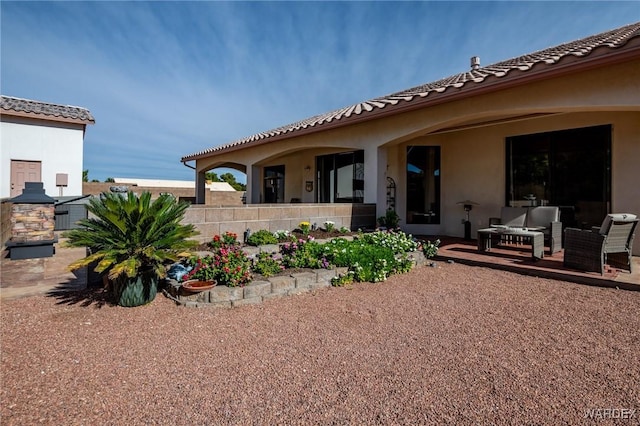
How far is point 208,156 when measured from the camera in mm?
15031

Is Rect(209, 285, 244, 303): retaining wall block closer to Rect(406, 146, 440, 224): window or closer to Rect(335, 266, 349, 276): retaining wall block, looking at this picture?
Rect(335, 266, 349, 276): retaining wall block

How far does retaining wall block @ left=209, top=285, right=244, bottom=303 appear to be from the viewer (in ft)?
12.7

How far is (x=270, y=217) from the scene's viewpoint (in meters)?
6.73

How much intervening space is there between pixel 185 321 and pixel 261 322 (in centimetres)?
83

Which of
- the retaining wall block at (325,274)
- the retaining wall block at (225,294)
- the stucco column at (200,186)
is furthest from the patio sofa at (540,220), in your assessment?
the stucco column at (200,186)

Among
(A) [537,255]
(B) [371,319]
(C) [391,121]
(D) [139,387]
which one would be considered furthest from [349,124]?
(D) [139,387]

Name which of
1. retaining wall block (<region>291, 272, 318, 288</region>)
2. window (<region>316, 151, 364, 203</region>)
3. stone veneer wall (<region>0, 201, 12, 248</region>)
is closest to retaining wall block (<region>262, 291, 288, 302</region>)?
retaining wall block (<region>291, 272, 318, 288</region>)

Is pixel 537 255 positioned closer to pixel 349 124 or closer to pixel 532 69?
pixel 532 69

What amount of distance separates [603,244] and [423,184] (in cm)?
529

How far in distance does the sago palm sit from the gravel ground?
1.99 feet

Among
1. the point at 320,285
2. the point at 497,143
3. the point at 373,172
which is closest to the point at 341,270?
the point at 320,285

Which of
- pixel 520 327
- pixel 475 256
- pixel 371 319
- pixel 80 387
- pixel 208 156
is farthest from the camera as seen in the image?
pixel 208 156

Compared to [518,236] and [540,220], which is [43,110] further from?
[540,220]

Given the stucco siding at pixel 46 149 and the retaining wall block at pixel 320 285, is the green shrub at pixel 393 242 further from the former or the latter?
the stucco siding at pixel 46 149
